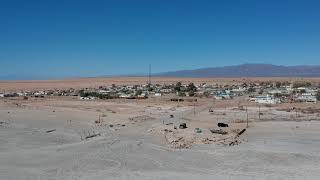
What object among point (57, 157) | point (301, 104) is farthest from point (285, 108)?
point (57, 157)

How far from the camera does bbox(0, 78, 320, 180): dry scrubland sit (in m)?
18.1

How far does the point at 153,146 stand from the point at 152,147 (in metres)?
0.27

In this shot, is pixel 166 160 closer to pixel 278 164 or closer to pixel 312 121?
pixel 278 164

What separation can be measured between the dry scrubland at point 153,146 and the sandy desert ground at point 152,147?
0.11ft

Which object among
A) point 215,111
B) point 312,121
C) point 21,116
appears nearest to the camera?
point 312,121

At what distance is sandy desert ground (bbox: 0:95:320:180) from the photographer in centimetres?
1805

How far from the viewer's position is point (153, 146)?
23.4 m

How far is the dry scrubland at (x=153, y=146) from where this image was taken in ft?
59.4

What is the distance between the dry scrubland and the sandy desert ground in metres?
0.03

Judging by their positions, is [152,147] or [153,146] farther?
[153,146]

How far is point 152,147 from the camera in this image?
23.1 m

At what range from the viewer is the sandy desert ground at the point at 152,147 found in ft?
Result: 59.2

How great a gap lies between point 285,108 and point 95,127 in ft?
65.3

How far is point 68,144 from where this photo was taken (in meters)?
23.9
